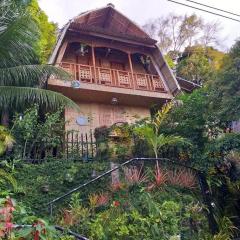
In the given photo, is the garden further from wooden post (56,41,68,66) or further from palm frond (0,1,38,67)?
wooden post (56,41,68,66)

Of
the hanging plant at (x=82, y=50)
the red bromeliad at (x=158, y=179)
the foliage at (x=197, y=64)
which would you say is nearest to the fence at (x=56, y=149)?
the red bromeliad at (x=158, y=179)

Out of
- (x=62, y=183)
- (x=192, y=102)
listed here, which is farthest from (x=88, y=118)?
(x=62, y=183)

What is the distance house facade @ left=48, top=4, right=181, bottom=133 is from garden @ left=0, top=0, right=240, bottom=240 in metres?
1.35

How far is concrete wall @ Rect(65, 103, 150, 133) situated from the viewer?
1277 centimetres

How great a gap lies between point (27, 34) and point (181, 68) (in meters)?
13.2

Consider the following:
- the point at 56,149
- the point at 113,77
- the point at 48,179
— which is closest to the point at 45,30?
the point at 113,77

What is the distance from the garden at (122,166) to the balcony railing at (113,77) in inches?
60.5

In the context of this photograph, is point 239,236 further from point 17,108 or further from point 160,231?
point 17,108

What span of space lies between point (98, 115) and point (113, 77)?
1.61 m

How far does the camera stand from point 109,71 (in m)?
13.6

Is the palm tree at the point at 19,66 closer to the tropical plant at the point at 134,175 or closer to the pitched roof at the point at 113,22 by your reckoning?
the tropical plant at the point at 134,175

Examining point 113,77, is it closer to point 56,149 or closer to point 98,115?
point 98,115

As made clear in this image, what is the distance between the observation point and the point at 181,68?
848 inches

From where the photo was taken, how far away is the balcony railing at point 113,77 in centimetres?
1279
